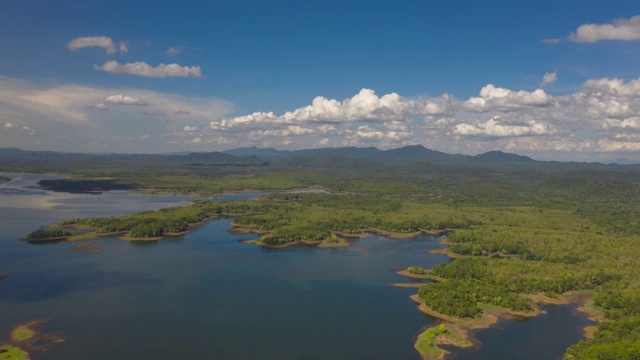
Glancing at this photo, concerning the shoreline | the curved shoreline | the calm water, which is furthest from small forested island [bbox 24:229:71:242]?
the shoreline

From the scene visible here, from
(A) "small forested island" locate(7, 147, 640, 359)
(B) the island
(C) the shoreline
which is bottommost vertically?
(C) the shoreline

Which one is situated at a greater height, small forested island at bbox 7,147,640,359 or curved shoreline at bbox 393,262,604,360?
small forested island at bbox 7,147,640,359

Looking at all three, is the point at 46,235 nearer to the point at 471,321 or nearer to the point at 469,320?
the point at 469,320

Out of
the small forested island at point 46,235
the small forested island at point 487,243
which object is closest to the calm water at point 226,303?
the small forested island at point 487,243

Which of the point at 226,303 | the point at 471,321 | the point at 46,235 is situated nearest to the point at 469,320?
the point at 471,321

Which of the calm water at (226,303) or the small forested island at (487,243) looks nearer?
the calm water at (226,303)

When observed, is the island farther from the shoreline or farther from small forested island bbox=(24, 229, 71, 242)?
small forested island bbox=(24, 229, 71, 242)

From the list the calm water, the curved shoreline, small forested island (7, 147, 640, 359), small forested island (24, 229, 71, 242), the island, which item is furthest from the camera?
small forested island (24, 229, 71, 242)

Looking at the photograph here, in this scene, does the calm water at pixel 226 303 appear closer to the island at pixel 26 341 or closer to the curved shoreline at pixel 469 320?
the island at pixel 26 341
